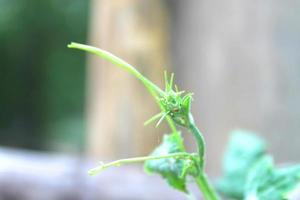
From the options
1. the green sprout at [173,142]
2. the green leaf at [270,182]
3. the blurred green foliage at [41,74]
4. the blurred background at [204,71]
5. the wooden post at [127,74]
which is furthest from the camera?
the blurred green foliage at [41,74]

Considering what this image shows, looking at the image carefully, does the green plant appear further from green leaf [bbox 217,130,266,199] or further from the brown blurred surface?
the brown blurred surface

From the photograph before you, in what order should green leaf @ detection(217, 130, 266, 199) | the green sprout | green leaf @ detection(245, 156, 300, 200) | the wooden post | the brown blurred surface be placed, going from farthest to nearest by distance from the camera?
the wooden post < the brown blurred surface < green leaf @ detection(217, 130, 266, 199) < green leaf @ detection(245, 156, 300, 200) < the green sprout

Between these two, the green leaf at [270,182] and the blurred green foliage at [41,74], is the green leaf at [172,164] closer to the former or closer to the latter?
the green leaf at [270,182]

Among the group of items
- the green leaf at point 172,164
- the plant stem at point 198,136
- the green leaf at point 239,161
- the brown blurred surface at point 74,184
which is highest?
the brown blurred surface at point 74,184

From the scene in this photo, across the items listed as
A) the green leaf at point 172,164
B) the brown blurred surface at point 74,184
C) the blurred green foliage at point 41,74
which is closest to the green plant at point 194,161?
the green leaf at point 172,164

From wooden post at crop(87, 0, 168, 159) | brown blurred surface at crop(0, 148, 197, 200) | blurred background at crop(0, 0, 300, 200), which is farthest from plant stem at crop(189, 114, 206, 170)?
wooden post at crop(87, 0, 168, 159)

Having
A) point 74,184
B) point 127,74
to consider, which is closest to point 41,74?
point 127,74

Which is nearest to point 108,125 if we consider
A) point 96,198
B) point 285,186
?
point 96,198
